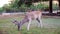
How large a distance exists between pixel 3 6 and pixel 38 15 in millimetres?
345

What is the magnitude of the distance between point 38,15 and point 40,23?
9 centimetres

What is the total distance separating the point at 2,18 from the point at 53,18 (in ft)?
1.56

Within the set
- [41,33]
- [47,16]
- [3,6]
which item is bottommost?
[41,33]

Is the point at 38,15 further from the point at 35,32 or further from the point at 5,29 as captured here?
the point at 5,29

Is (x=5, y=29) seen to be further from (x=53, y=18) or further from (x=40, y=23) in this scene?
(x=53, y=18)

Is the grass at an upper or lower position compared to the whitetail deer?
lower

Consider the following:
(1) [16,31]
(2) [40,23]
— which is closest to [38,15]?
(2) [40,23]

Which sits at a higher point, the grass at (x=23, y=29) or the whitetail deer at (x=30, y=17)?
the whitetail deer at (x=30, y=17)

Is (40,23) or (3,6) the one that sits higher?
(3,6)

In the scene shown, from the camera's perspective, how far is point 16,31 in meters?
1.93

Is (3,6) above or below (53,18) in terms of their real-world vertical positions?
above

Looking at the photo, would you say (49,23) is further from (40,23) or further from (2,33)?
(2,33)

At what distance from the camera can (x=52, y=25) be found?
1953 millimetres

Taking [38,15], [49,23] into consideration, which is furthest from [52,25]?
[38,15]
